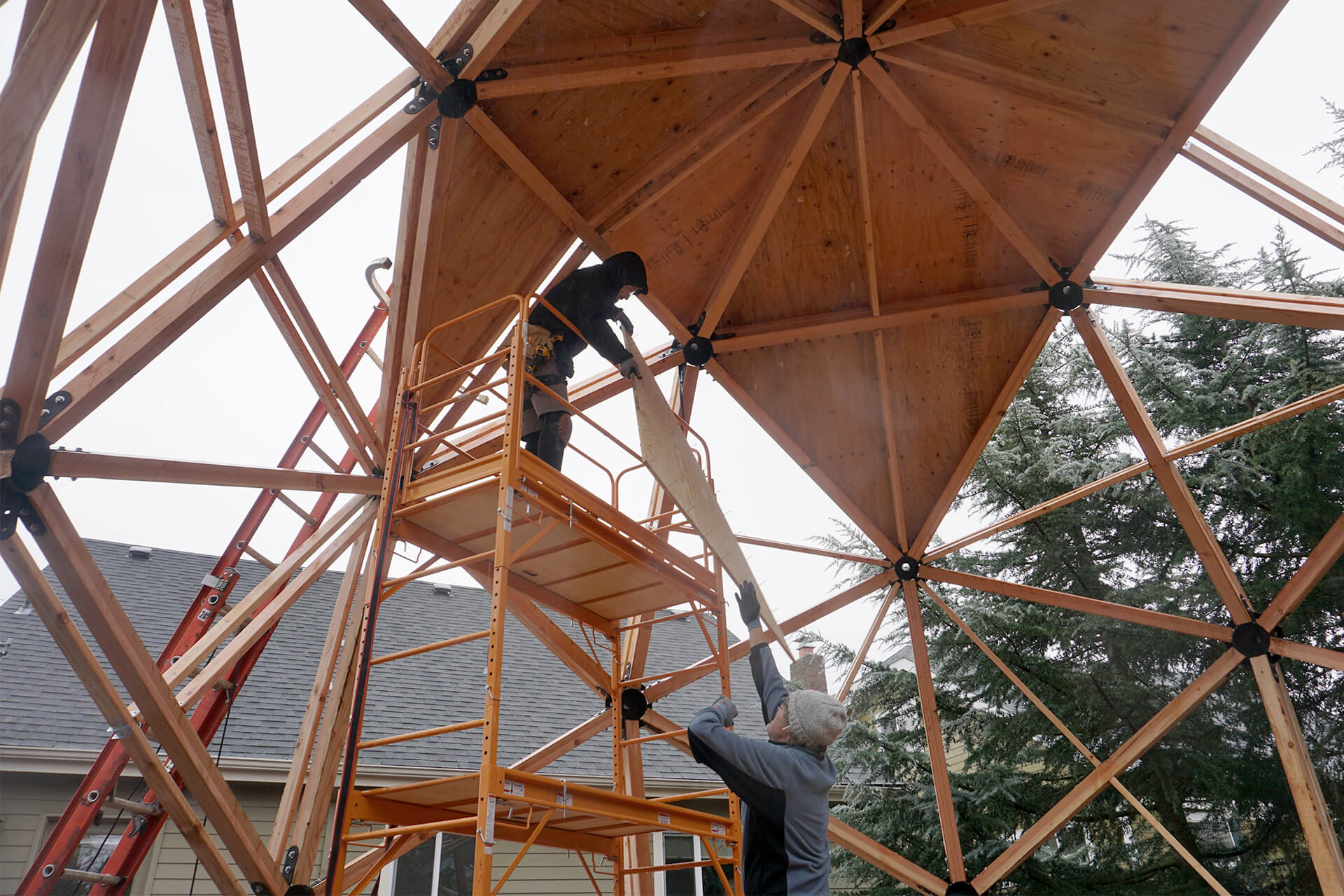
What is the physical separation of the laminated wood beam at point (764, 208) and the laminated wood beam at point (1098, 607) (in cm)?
438

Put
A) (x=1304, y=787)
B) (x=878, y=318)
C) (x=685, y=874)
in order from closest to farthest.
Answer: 1. (x=1304, y=787)
2. (x=878, y=318)
3. (x=685, y=874)

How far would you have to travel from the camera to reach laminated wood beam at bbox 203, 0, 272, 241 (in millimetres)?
5492

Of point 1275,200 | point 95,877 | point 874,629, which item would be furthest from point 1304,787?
point 95,877

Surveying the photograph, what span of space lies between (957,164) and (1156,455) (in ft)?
12.5

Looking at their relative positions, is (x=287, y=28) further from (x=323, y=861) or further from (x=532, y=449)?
(x=323, y=861)

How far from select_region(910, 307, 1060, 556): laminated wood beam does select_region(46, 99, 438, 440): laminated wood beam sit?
7148mm

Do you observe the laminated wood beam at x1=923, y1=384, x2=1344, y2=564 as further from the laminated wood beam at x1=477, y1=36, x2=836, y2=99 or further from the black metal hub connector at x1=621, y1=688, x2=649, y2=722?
the laminated wood beam at x1=477, y1=36, x2=836, y2=99

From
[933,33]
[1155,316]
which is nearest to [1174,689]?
[1155,316]

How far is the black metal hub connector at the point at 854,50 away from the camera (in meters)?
8.06

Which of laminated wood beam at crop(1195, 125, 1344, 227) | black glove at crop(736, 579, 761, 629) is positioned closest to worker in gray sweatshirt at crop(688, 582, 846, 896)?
black glove at crop(736, 579, 761, 629)

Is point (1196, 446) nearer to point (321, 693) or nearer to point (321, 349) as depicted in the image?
point (321, 349)

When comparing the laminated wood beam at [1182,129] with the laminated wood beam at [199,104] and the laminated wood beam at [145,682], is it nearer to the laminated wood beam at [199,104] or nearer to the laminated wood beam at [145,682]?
the laminated wood beam at [199,104]

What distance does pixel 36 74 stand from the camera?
346cm

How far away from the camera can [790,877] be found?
15.3 feet
